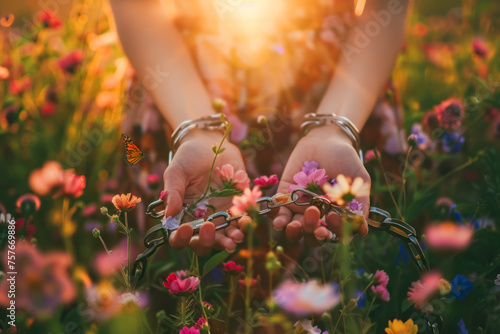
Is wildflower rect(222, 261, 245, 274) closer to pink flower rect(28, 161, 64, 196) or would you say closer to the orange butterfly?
the orange butterfly

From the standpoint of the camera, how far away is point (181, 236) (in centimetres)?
55

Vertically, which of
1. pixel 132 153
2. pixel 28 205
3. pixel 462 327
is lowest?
pixel 462 327

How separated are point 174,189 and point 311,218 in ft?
0.66

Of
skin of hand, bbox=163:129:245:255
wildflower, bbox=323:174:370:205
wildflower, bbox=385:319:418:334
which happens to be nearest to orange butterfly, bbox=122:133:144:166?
skin of hand, bbox=163:129:245:255

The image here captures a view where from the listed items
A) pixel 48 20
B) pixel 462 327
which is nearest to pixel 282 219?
pixel 462 327

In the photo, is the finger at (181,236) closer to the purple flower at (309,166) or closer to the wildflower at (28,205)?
the purple flower at (309,166)

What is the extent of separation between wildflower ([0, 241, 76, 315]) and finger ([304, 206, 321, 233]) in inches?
12.9

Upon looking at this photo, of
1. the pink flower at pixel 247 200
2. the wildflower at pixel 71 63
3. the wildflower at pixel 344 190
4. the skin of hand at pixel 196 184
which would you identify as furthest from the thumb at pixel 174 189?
the wildflower at pixel 71 63

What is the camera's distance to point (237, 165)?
2.48ft

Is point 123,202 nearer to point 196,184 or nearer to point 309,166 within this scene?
point 196,184

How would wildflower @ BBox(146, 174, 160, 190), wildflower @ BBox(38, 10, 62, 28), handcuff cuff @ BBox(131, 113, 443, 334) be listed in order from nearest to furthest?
handcuff cuff @ BBox(131, 113, 443, 334), wildflower @ BBox(146, 174, 160, 190), wildflower @ BBox(38, 10, 62, 28)

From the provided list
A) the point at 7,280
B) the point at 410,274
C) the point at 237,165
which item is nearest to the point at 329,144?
the point at 237,165

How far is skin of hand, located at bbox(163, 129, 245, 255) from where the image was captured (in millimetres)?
552

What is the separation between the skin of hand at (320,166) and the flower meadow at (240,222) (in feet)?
0.05
